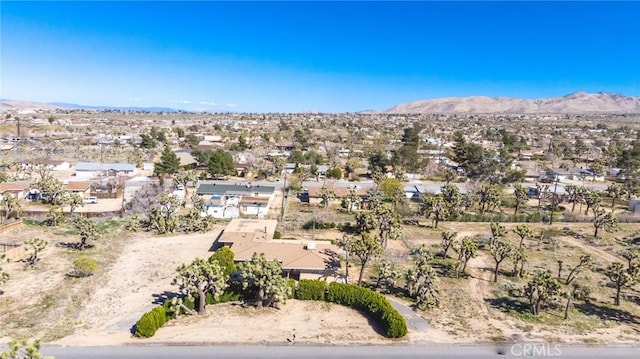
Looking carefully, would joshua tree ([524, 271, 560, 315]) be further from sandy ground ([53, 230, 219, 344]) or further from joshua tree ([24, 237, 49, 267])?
joshua tree ([24, 237, 49, 267])

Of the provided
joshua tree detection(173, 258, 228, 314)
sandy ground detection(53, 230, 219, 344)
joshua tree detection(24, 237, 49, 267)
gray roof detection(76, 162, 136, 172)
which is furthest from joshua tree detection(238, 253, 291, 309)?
gray roof detection(76, 162, 136, 172)

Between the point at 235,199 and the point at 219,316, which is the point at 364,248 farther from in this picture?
the point at 235,199

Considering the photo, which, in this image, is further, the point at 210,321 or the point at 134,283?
the point at 134,283

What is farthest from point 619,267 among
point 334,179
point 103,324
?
point 334,179

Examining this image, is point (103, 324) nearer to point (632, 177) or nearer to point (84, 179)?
point (84, 179)

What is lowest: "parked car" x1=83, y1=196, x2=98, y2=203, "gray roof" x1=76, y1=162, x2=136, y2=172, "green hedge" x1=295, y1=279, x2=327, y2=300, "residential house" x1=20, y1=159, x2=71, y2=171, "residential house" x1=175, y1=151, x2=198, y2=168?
"parked car" x1=83, y1=196, x2=98, y2=203

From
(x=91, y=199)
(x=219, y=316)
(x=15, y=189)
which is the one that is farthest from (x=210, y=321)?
(x=15, y=189)
